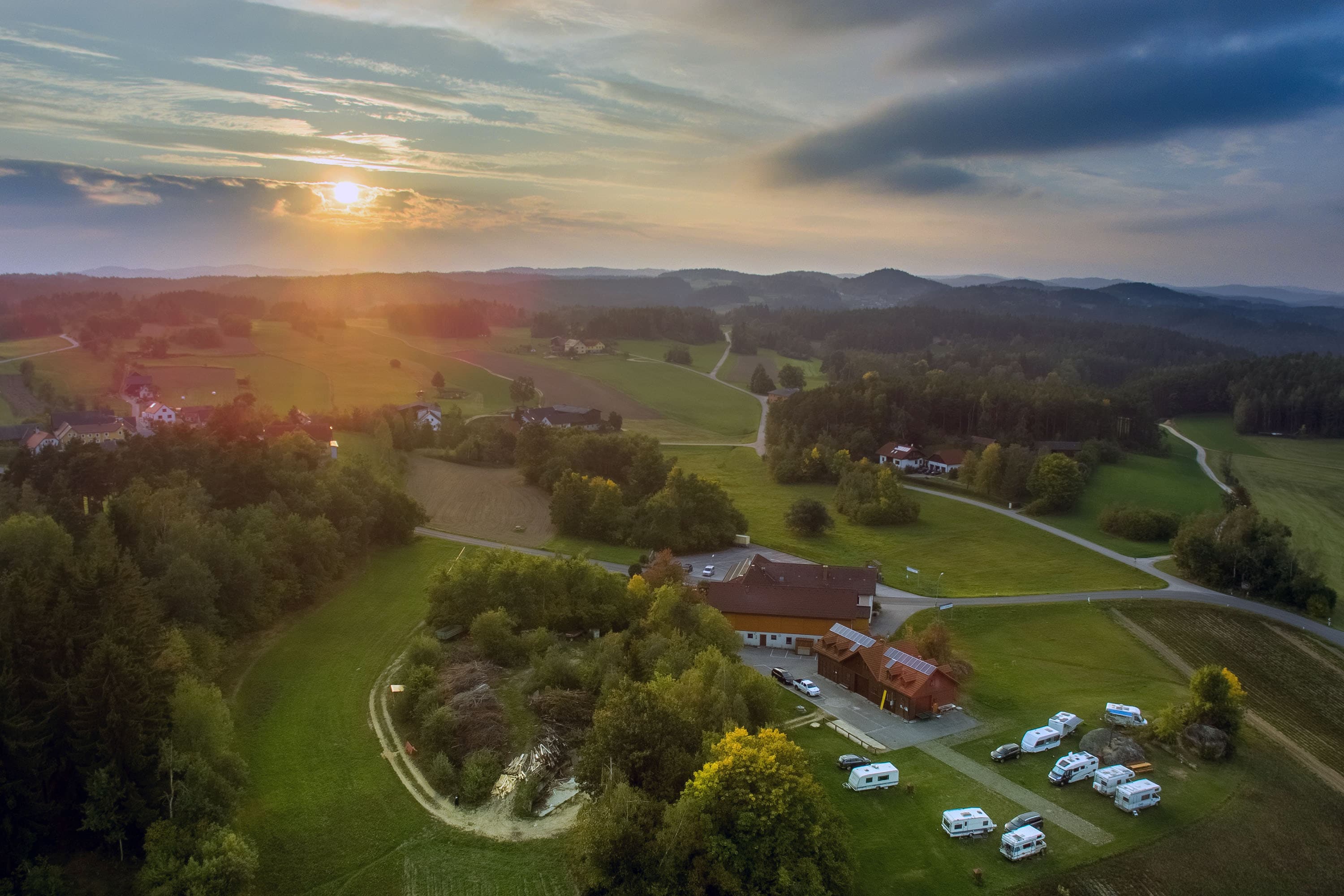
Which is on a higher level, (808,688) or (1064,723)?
(1064,723)

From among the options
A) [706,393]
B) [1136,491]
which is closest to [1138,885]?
[1136,491]

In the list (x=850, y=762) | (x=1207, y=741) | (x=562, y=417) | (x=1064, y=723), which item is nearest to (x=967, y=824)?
(x=850, y=762)

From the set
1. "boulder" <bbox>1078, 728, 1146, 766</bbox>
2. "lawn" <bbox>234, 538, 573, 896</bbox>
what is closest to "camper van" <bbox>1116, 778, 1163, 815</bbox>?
"boulder" <bbox>1078, 728, 1146, 766</bbox>

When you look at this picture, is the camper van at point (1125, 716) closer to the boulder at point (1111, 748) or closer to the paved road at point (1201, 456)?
the boulder at point (1111, 748)

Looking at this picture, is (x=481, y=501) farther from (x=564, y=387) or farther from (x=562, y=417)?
(x=564, y=387)

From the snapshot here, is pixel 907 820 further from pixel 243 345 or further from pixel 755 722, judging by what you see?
pixel 243 345

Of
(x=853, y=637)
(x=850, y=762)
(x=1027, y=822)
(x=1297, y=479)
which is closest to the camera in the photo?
(x=1027, y=822)
